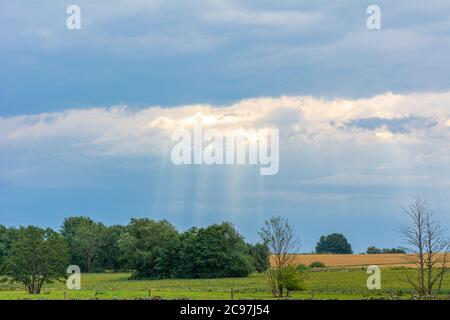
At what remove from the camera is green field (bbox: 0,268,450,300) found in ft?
161

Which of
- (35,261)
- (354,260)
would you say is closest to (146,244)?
(354,260)

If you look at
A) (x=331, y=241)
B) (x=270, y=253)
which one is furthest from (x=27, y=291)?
(x=331, y=241)

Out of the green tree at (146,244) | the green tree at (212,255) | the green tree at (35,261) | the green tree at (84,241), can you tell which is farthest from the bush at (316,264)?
the green tree at (35,261)

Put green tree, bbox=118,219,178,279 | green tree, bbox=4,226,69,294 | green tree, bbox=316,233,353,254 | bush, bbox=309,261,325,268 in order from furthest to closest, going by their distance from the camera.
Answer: green tree, bbox=316,233,353,254 → bush, bbox=309,261,325,268 → green tree, bbox=118,219,178,279 → green tree, bbox=4,226,69,294

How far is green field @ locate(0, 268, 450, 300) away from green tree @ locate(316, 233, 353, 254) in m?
31.3

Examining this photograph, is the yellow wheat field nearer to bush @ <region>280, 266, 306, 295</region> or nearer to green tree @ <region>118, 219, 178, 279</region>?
green tree @ <region>118, 219, 178, 279</region>

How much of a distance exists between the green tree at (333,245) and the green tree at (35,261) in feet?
228

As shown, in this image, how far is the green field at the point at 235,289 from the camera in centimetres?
4916

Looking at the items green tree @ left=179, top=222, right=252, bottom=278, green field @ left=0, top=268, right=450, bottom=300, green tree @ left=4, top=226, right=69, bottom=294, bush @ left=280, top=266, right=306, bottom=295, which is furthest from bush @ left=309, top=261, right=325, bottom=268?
green tree @ left=4, top=226, right=69, bottom=294

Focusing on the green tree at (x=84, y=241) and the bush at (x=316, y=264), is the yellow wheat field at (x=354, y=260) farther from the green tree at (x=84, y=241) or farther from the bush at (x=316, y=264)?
the green tree at (x=84, y=241)
